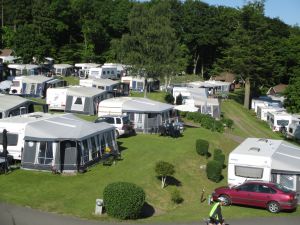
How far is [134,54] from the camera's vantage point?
53500mm

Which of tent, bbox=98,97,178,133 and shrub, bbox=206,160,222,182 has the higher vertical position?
tent, bbox=98,97,178,133

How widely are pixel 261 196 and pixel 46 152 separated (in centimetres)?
1138

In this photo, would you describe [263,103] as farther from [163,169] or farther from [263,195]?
[263,195]

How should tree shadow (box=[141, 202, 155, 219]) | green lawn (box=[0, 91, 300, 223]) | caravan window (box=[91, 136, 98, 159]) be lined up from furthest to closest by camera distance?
1. caravan window (box=[91, 136, 98, 159])
2. tree shadow (box=[141, 202, 155, 219])
3. green lawn (box=[0, 91, 300, 223])

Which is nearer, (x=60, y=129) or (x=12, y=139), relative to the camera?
(x=60, y=129)

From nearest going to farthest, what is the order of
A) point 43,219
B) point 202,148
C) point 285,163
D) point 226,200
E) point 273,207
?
point 43,219
point 273,207
point 226,200
point 285,163
point 202,148

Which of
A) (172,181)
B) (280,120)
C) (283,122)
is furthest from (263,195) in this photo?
(280,120)

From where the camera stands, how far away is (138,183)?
25734mm

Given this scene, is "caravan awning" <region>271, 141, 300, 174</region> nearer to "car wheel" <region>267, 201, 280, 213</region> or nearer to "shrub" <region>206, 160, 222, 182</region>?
"car wheel" <region>267, 201, 280, 213</region>

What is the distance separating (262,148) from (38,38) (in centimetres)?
5515

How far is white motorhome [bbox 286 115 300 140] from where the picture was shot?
49541mm

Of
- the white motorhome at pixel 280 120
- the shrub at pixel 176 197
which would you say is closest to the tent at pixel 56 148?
the shrub at pixel 176 197


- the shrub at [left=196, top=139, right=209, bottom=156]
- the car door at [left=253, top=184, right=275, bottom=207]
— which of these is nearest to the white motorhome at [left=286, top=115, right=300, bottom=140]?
the shrub at [left=196, top=139, right=209, bottom=156]

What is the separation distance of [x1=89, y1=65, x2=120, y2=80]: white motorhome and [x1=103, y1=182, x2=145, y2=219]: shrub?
168ft
